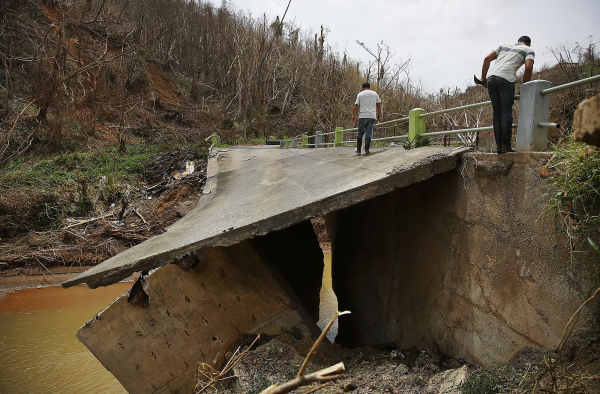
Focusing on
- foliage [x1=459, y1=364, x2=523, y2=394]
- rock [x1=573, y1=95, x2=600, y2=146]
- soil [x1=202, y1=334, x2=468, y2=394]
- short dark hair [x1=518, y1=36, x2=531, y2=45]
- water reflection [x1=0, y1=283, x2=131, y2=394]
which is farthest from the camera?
water reflection [x1=0, y1=283, x2=131, y2=394]

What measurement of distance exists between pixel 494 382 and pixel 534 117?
2243 mm

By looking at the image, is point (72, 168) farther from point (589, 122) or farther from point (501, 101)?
point (589, 122)

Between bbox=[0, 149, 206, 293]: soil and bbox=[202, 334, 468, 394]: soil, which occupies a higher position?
bbox=[202, 334, 468, 394]: soil

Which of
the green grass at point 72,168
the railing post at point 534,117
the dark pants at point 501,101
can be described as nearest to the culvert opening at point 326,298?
the dark pants at point 501,101

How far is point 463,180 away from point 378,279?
260 centimetres

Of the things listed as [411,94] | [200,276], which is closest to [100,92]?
[411,94]

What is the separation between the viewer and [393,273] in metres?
5.52

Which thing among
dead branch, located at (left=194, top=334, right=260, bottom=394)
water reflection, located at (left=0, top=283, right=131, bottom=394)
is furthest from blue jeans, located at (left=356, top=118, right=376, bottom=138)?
water reflection, located at (left=0, top=283, right=131, bottom=394)

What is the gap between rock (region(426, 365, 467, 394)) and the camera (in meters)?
3.11

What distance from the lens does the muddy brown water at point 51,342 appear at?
620 centimetres

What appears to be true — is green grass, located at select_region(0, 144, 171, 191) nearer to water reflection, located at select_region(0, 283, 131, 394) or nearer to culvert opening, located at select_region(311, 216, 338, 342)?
water reflection, located at select_region(0, 283, 131, 394)

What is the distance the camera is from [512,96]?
3861 mm

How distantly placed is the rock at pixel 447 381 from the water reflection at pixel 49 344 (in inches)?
196

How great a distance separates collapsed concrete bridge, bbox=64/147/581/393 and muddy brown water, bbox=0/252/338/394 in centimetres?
267
